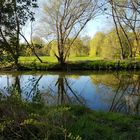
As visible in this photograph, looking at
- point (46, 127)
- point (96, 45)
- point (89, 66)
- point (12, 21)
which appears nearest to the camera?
point (46, 127)

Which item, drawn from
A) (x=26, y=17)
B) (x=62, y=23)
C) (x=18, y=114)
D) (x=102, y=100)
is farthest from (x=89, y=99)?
(x=62, y=23)

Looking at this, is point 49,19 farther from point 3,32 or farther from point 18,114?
point 18,114

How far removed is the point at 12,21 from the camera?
10.2 meters

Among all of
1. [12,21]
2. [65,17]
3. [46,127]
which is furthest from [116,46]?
[46,127]

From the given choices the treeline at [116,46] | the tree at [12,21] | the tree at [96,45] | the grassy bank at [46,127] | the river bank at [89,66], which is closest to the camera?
the grassy bank at [46,127]

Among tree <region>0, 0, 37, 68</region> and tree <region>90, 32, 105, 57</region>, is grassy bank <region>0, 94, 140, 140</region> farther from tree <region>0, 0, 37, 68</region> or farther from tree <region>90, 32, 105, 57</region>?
tree <region>90, 32, 105, 57</region>

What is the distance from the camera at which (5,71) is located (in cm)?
3806

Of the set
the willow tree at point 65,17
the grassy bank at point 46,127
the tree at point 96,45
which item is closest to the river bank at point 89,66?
the willow tree at point 65,17

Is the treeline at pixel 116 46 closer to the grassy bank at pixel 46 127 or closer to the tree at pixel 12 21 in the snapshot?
the tree at pixel 12 21

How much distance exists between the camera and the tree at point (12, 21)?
32.6 feet

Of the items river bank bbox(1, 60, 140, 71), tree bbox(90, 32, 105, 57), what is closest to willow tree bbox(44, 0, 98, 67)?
river bank bbox(1, 60, 140, 71)

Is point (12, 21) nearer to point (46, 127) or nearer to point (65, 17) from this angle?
point (46, 127)

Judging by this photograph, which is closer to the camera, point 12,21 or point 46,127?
point 46,127

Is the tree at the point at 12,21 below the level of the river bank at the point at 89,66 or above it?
above
